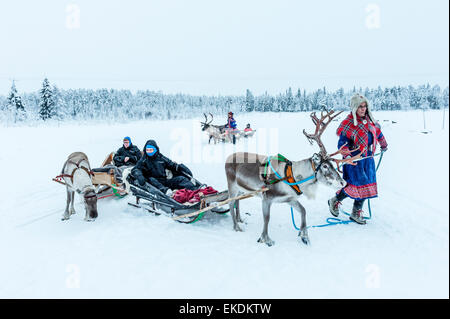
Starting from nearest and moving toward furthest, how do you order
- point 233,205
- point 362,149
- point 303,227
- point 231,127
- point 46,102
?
point 303,227 → point 362,149 → point 233,205 → point 231,127 → point 46,102

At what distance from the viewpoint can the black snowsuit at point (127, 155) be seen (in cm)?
652

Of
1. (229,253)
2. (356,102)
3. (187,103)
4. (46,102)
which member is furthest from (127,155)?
(187,103)

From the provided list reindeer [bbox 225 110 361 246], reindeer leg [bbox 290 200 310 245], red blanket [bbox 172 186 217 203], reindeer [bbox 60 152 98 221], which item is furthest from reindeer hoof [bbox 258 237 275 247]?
reindeer [bbox 60 152 98 221]

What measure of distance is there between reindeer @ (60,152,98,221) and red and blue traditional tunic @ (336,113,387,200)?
13.7 ft

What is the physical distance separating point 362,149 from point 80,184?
15.2ft

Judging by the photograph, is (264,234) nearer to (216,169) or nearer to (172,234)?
(172,234)

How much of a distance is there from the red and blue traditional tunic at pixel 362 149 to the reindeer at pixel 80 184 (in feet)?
13.7

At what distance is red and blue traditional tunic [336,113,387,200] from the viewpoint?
3770mm

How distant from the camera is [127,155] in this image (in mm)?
6648

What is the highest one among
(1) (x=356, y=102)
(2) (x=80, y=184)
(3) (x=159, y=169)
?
(1) (x=356, y=102)

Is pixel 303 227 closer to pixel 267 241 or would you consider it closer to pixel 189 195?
pixel 267 241

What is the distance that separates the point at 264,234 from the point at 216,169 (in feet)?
16.8
